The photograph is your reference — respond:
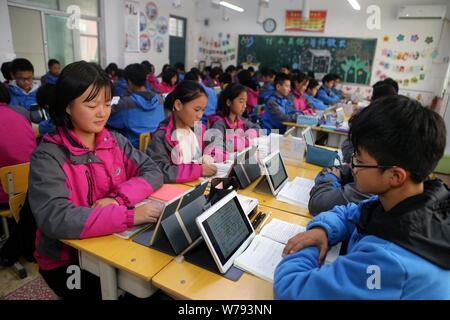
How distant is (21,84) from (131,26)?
362cm

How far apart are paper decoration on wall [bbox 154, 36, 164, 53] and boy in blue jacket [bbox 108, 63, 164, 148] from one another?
4.79 metres

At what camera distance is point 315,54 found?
7.98m

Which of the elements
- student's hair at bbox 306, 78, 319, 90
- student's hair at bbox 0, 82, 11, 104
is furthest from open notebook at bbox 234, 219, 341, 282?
student's hair at bbox 306, 78, 319, 90

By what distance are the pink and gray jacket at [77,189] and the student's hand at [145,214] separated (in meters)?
0.02

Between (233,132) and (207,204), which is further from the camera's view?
(233,132)

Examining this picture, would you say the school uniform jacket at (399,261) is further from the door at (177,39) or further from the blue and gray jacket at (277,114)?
the door at (177,39)

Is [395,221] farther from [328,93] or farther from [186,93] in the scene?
[328,93]

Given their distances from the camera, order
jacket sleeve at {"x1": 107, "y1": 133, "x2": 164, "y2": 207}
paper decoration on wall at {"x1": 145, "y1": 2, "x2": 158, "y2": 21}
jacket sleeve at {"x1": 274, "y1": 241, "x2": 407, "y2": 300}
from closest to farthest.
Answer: jacket sleeve at {"x1": 274, "y1": 241, "x2": 407, "y2": 300} < jacket sleeve at {"x1": 107, "y1": 133, "x2": 164, "y2": 207} < paper decoration on wall at {"x1": 145, "y1": 2, "x2": 158, "y2": 21}

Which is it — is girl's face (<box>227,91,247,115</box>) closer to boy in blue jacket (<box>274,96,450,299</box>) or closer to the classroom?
the classroom

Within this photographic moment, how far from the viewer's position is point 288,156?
2.40 meters

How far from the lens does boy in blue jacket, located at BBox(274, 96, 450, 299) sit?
30.6 inches

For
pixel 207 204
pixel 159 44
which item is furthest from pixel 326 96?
pixel 207 204
